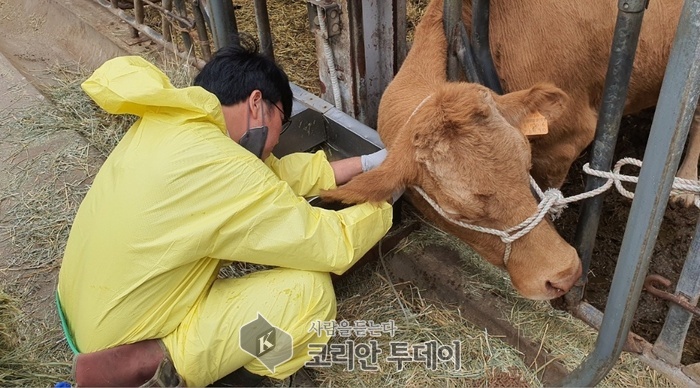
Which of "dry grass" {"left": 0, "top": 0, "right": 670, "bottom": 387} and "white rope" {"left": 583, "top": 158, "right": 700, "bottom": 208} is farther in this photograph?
"dry grass" {"left": 0, "top": 0, "right": 670, "bottom": 387}

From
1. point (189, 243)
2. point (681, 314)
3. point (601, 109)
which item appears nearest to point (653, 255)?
point (681, 314)

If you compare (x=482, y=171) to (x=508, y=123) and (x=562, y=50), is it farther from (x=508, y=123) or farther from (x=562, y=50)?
(x=562, y=50)

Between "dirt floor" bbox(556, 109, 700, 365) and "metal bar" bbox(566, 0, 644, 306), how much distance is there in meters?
1.22

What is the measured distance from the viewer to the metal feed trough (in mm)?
1737

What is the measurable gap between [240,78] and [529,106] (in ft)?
4.16

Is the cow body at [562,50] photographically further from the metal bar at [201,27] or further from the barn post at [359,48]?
the metal bar at [201,27]

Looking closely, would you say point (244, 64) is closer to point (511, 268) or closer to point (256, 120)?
point (256, 120)

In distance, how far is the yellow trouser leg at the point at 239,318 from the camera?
98.7 inches

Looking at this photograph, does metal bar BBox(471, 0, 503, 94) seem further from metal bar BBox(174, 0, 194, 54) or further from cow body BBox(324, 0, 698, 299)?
metal bar BBox(174, 0, 194, 54)

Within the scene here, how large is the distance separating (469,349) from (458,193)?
3.27 feet

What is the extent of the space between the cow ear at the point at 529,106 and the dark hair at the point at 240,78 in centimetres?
100

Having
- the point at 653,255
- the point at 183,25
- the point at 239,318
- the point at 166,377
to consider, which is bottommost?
the point at 653,255

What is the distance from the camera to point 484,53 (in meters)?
2.97
